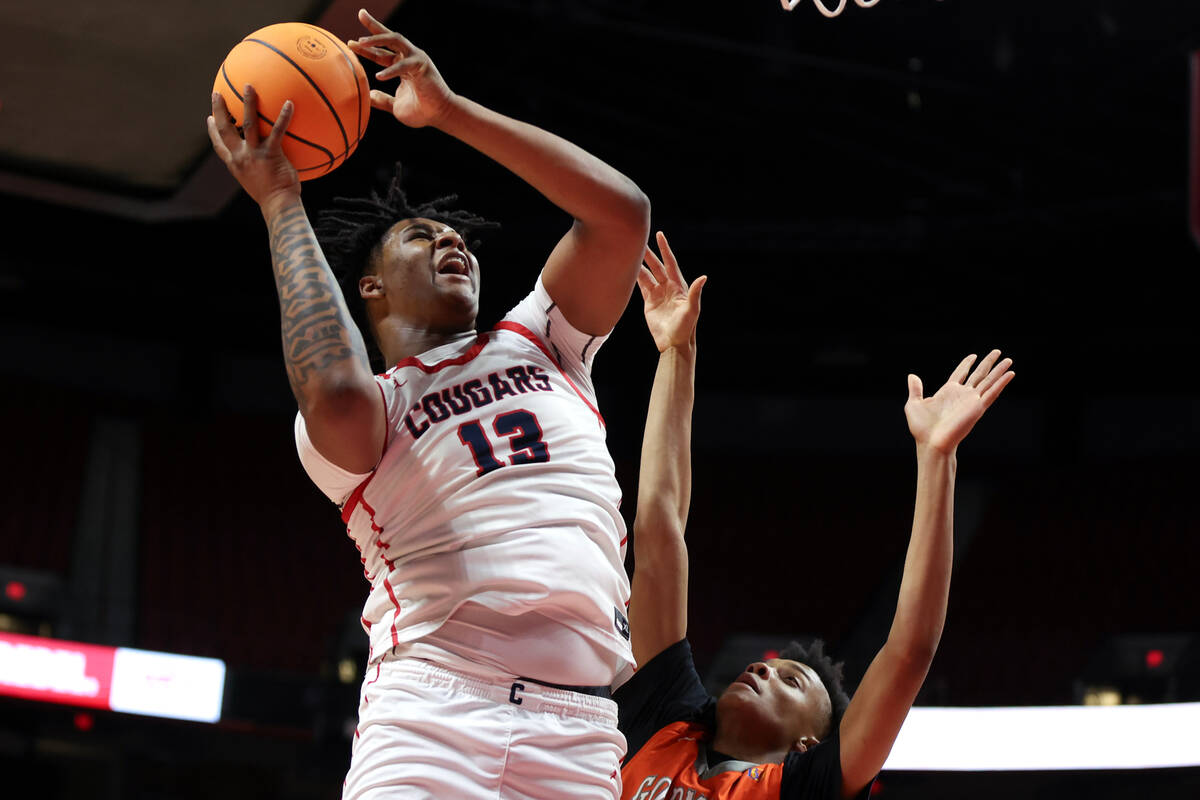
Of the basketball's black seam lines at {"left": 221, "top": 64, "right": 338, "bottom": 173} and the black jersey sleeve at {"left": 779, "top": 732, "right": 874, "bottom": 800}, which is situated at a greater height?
the basketball's black seam lines at {"left": 221, "top": 64, "right": 338, "bottom": 173}

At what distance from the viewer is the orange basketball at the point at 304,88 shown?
7.79 feet

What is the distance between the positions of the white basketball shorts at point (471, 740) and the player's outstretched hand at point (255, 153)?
887 mm

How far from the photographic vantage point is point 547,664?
6.98 ft

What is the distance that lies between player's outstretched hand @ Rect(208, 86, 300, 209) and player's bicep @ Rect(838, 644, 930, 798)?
1.82 m

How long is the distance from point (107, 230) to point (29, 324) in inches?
87.3

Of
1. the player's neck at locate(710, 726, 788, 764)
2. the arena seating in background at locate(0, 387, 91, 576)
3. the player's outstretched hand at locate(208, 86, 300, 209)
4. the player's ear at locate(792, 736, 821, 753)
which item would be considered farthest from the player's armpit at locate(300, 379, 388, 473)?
the arena seating in background at locate(0, 387, 91, 576)

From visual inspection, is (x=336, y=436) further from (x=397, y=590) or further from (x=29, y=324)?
(x=29, y=324)

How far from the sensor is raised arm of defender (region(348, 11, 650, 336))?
2.18 meters

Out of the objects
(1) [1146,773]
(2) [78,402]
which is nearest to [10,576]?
(2) [78,402]

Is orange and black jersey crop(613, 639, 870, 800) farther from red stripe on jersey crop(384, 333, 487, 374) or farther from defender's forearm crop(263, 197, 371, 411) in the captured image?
defender's forearm crop(263, 197, 371, 411)

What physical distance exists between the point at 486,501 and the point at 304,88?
908mm

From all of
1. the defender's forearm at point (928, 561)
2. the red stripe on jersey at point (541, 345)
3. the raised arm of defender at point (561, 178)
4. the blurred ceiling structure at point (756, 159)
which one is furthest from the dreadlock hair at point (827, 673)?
the blurred ceiling structure at point (756, 159)

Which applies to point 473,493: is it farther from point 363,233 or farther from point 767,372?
point 767,372

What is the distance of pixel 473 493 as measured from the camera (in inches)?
85.7
